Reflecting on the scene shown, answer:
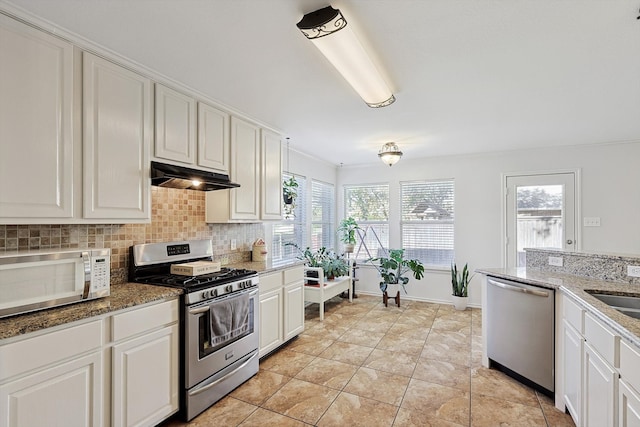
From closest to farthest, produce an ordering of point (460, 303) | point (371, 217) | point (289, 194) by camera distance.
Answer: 1. point (289, 194)
2. point (460, 303)
3. point (371, 217)

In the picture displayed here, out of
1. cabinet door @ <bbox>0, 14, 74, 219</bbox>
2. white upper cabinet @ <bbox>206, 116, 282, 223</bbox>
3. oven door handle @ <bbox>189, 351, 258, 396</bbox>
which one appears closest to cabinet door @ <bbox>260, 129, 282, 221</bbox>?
white upper cabinet @ <bbox>206, 116, 282, 223</bbox>

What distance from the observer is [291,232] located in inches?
182

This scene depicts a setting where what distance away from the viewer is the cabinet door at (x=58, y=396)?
4.49 feet

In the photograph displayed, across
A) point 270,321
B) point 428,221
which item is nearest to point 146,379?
point 270,321

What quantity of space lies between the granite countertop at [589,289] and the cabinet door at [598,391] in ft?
0.76

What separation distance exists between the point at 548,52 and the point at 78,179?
3030 mm

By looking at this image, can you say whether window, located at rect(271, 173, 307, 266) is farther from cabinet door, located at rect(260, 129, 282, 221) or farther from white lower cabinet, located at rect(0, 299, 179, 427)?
white lower cabinet, located at rect(0, 299, 179, 427)

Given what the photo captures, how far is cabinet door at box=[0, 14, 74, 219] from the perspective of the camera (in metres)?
1.57

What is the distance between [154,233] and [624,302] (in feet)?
11.3

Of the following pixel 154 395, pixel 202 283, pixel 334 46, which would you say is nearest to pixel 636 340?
pixel 334 46

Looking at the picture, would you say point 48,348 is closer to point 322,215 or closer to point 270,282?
point 270,282

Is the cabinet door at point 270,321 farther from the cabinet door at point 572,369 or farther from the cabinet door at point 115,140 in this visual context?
the cabinet door at point 572,369

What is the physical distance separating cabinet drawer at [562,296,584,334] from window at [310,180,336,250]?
11.3ft

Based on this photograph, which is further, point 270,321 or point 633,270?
point 270,321
